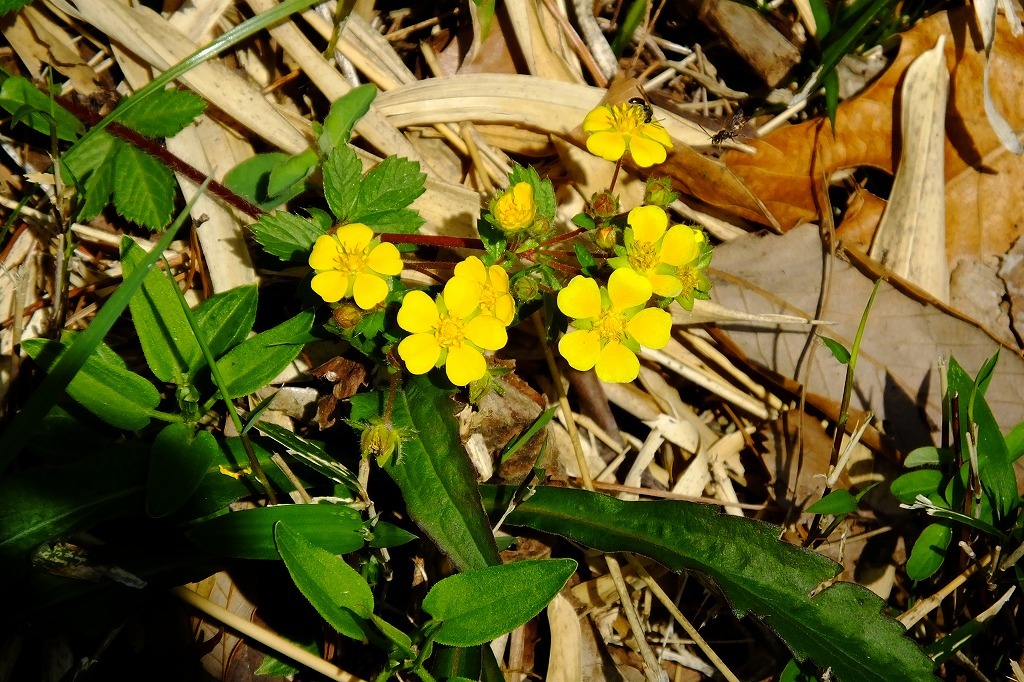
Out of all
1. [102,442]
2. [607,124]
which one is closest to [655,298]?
[607,124]

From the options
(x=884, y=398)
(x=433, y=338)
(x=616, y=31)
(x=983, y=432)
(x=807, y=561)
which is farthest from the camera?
(x=616, y=31)

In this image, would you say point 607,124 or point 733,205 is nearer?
point 607,124

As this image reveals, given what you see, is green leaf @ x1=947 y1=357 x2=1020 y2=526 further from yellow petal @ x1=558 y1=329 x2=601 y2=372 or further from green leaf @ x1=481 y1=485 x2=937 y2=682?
yellow petal @ x1=558 y1=329 x2=601 y2=372

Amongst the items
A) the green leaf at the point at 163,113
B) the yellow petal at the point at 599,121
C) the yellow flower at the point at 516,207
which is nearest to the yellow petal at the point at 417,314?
the yellow flower at the point at 516,207

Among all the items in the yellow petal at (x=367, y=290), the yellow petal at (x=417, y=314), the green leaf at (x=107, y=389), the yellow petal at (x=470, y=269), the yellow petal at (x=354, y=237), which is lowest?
the green leaf at (x=107, y=389)

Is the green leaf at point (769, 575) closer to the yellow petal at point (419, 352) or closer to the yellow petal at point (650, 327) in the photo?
the yellow petal at point (650, 327)

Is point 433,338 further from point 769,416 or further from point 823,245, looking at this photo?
point 823,245

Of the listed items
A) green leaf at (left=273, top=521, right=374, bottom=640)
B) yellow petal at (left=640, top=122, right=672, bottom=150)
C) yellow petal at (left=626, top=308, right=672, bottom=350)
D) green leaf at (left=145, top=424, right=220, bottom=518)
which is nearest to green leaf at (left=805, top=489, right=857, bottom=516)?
yellow petal at (left=626, top=308, right=672, bottom=350)
